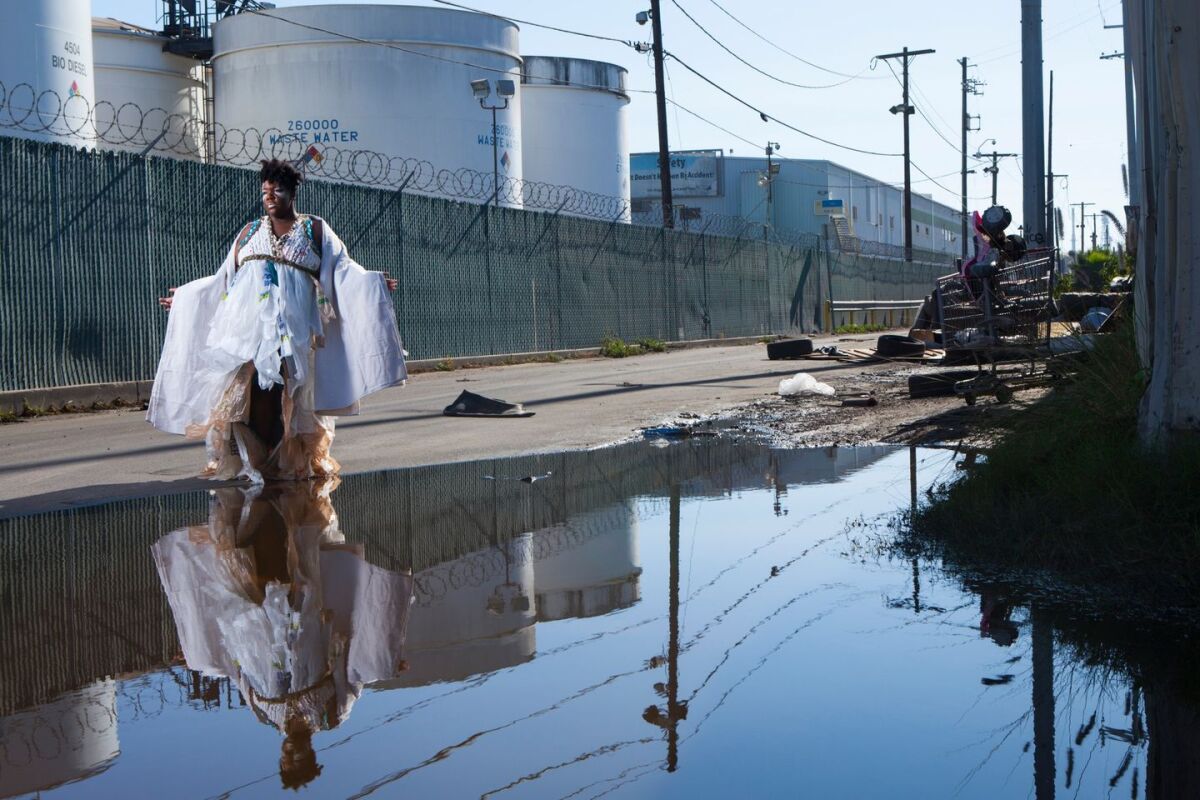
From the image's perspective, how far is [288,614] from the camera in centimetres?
446

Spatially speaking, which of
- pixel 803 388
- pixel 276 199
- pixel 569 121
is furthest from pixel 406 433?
pixel 569 121

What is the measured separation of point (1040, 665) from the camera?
3.80 metres

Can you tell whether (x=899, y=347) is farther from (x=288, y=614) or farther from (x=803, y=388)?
(x=288, y=614)

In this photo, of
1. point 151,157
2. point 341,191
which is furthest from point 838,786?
point 341,191

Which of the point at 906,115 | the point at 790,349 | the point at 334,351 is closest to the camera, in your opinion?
the point at 334,351

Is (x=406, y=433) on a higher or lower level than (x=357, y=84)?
lower

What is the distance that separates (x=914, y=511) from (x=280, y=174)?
4197 millimetres

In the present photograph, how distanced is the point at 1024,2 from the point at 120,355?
11.6m

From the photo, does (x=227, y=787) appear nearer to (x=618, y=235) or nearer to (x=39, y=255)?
(x=39, y=255)

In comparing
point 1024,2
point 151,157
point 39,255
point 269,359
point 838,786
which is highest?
point 1024,2

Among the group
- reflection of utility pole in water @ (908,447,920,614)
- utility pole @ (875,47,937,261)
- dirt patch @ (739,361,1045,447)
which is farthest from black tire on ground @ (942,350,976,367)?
utility pole @ (875,47,937,261)

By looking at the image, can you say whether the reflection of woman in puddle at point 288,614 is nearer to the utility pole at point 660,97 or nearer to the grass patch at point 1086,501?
the grass patch at point 1086,501

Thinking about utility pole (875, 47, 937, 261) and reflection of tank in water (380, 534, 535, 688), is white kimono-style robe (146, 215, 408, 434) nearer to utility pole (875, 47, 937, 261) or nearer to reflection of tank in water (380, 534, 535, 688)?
reflection of tank in water (380, 534, 535, 688)

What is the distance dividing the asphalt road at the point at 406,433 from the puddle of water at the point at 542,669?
1.77 m
